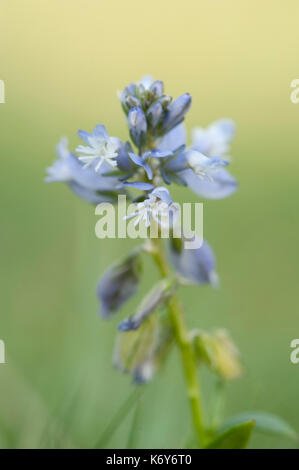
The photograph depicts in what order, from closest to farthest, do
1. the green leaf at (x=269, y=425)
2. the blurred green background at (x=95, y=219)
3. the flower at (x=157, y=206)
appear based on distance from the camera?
the flower at (x=157, y=206) < the green leaf at (x=269, y=425) < the blurred green background at (x=95, y=219)

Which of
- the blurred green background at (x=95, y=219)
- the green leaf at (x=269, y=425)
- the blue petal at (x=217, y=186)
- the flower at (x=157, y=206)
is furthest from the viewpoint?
the blurred green background at (x=95, y=219)

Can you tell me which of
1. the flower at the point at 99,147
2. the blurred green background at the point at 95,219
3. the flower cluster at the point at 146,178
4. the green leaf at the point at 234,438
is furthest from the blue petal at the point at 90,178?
the green leaf at the point at 234,438

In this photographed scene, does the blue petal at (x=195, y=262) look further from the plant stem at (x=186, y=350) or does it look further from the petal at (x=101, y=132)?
the petal at (x=101, y=132)

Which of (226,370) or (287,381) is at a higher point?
(226,370)

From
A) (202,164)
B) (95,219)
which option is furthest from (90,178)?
(95,219)

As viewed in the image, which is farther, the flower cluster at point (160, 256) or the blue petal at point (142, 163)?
the flower cluster at point (160, 256)

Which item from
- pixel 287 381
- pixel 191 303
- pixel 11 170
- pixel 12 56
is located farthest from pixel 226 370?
pixel 12 56

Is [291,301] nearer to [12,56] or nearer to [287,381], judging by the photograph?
[287,381]
